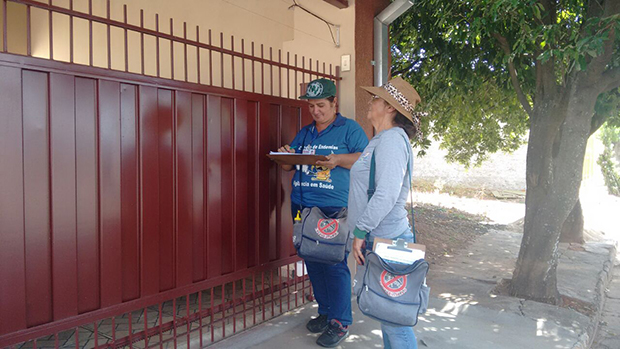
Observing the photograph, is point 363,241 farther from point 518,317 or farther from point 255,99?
point 518,317

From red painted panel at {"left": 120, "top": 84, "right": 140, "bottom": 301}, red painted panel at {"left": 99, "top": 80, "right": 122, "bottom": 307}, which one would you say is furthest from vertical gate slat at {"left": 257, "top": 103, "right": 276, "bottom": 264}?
red painted panel at {"left": 99, "top": 80, "right": 122, "bottom": 307}

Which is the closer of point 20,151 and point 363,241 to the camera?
point 20,151

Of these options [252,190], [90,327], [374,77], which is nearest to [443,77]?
[374,77]

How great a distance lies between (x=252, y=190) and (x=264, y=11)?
2879mm

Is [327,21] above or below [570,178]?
above

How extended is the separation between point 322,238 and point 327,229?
0.25ft

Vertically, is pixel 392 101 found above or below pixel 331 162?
above

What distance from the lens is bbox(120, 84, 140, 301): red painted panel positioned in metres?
2.79

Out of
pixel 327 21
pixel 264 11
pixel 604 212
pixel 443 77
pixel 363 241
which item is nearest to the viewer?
pixel 363 241

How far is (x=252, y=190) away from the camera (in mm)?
3715

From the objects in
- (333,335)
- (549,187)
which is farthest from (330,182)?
(549,187)

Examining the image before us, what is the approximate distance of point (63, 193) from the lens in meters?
2.51

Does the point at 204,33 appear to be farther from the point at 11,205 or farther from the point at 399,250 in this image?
the point at 399,250

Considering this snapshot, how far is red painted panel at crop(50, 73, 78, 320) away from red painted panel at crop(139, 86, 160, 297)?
0.43 meters
